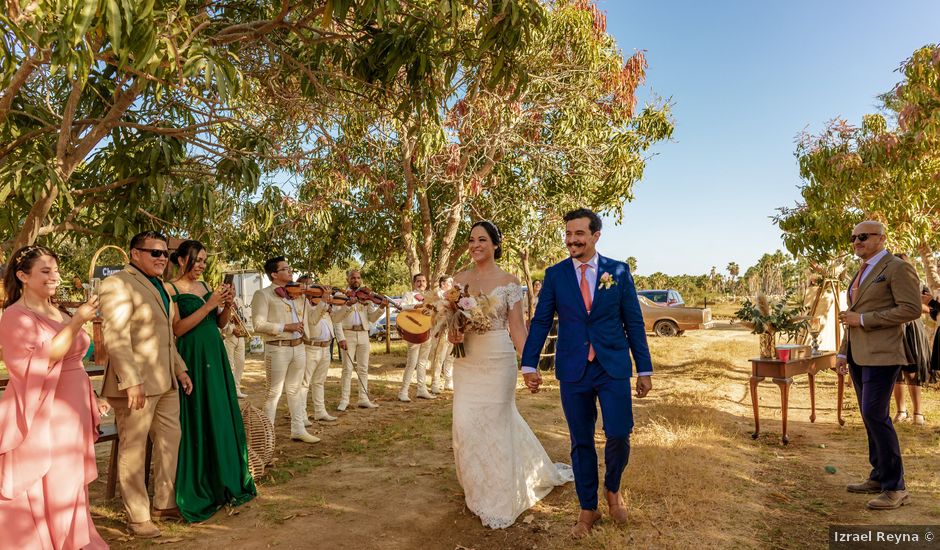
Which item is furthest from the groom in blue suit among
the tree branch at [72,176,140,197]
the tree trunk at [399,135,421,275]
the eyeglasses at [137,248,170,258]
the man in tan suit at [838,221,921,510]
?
the tree trunk at [399,135,421,275]

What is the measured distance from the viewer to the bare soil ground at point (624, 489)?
163 inches

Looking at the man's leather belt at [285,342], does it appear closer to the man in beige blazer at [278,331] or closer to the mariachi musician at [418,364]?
the man in beige blazer at [278,331]

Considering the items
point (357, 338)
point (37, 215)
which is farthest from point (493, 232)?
point (357, 338)

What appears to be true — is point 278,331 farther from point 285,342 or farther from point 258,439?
point 258,439

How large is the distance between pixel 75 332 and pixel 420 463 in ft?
11.3

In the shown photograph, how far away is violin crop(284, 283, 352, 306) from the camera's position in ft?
22.0

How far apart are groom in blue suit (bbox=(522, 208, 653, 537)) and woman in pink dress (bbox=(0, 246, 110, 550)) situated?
9.32 feet

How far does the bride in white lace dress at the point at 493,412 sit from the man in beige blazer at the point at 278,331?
2597 millimetres

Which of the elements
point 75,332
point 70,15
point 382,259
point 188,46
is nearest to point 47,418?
point 75,332

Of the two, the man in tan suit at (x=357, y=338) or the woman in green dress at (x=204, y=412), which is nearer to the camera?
the woman in green dress at (x=204, y=412)

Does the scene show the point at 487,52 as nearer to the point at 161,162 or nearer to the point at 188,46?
the point at 188,46

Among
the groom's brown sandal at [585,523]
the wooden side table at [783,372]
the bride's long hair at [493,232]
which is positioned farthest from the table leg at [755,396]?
the bride's long hair at [493,232]

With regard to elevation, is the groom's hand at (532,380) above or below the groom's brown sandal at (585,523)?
above

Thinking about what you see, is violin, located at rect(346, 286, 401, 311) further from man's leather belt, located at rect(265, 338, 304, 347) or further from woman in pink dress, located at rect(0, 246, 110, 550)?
woman in pink dress, located at rect(0, 246, 110, 550)
